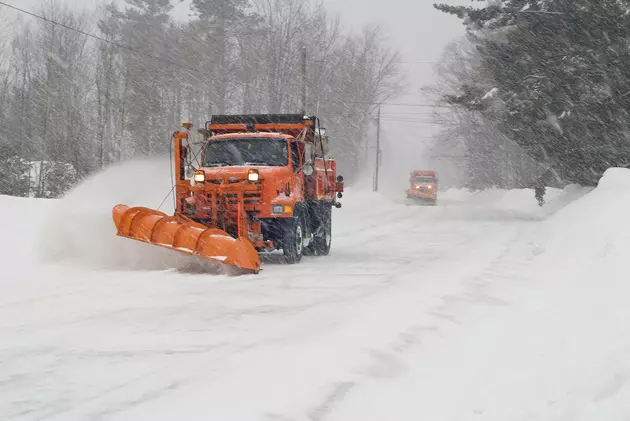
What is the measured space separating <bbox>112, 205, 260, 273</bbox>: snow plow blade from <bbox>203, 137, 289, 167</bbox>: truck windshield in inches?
72.8

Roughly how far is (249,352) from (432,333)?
1768mm

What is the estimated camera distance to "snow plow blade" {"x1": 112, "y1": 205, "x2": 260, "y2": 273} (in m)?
10.7

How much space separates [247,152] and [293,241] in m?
1.91

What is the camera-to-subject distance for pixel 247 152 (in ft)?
43.6

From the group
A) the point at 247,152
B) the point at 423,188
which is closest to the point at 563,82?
the point at 247,152

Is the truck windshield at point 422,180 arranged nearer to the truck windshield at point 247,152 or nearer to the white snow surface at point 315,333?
the white snow surface at point 315,333

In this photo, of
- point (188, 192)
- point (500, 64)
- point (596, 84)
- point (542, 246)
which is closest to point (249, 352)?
point (188, 192)

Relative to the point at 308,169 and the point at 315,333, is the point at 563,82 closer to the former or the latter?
the point at 308,169

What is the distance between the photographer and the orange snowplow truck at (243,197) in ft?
36.1

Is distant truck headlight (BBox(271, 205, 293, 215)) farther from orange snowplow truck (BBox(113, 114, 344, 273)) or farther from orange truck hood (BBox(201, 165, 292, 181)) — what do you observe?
orange truck hood (BBox(201, 165, 292, 181))

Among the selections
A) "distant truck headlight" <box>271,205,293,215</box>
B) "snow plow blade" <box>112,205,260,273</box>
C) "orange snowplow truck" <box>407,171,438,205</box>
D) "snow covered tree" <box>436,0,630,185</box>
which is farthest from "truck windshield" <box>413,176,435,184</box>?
"snow plow blade" <box>112,205,260,273</box>

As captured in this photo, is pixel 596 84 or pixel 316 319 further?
pixel 596 84

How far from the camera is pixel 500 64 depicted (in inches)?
1101

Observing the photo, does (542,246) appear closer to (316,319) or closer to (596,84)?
(316,319)
